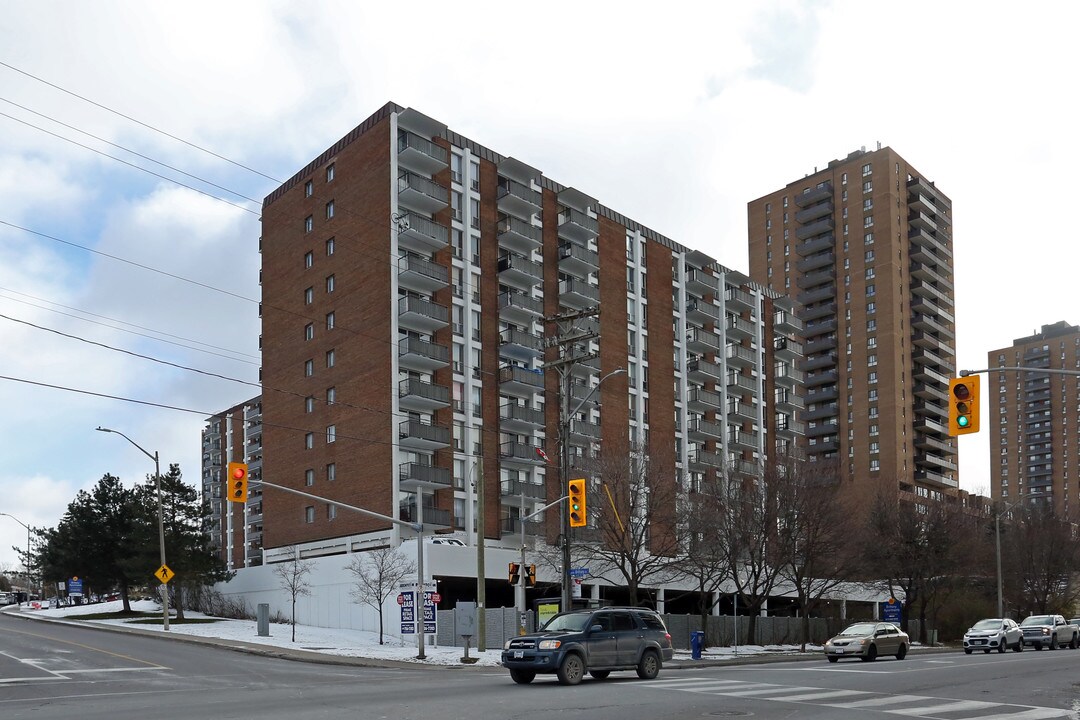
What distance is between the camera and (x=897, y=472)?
127125mm

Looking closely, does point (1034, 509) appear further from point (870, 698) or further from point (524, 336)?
point (870, 698)

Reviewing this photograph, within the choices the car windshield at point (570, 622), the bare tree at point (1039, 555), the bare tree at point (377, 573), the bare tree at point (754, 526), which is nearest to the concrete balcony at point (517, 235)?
the bare tree at point (377, 573)

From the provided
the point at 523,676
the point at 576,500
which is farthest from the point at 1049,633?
the point at 523,676

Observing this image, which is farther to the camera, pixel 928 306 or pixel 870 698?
pixel 928 306

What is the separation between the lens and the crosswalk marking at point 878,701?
56.9 feet

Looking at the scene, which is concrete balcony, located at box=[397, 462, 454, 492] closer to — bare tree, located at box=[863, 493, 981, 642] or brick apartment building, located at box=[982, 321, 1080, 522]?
bare tree, located at box=[863, 493, 981, 642]

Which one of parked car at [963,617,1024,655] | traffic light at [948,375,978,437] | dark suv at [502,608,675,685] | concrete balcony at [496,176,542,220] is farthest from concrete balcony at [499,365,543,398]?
traffic light at [948,375,978,437]

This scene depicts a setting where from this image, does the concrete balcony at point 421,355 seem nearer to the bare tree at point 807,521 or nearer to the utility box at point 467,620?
the bare tree at point 807,521

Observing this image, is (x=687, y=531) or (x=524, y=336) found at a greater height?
(x=524, y=336)

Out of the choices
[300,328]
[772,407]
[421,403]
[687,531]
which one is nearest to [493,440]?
[421,403]

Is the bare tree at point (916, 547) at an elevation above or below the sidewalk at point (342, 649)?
above

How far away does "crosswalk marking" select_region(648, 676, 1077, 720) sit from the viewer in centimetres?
1733

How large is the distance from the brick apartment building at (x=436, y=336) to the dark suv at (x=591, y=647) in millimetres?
30389

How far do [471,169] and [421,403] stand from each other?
17568 mm
